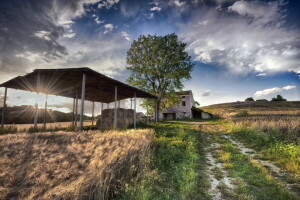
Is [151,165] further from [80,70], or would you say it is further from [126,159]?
[80,70]

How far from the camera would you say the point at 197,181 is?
4832 millimetres

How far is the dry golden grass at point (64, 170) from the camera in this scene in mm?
2769

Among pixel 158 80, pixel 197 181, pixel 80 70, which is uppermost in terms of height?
pixel 158 80

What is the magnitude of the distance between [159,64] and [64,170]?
26633 mm

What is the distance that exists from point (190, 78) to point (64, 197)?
31074mm

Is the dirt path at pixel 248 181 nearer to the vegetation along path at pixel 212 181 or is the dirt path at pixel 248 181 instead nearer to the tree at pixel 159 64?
the vegetation along path at pixel 212 181

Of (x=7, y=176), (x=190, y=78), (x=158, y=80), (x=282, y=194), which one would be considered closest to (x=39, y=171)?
(x=7, y=176)

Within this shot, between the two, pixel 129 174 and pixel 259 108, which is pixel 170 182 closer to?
pixel 129 174

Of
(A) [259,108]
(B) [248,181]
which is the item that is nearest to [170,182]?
(B) [248,181]

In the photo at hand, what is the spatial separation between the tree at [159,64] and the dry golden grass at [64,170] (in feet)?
79.4

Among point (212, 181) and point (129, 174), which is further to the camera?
point (212, 181)

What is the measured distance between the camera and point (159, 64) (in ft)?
94.2

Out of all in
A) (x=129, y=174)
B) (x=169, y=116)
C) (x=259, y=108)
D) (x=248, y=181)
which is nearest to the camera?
(x=129, y=174)

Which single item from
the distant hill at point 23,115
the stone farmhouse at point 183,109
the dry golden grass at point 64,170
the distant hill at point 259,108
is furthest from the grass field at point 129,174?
the stone farmhouse at point 183,109
